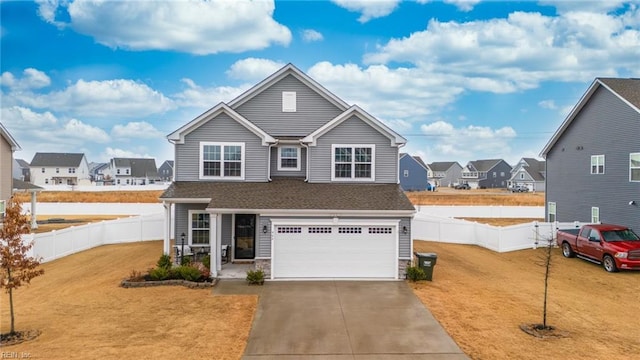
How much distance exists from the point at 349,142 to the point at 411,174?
59.9m

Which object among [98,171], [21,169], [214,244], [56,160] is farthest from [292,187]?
[98,171]

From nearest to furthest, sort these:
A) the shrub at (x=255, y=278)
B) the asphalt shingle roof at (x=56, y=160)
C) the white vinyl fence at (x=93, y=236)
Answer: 1. the shrub at (x=255, y=278)
2. the white vinyl fence at (x=93, y=236)
3. the asphalt shingle roof at (x=56, y=160)

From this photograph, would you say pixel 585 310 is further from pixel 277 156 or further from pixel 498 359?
pixel 277 156

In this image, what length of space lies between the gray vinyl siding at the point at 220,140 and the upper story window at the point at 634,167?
18060 millimetres

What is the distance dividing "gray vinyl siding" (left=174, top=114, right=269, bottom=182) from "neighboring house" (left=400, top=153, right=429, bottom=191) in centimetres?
5947

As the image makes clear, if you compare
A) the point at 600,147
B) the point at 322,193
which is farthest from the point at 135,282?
the point at 600,147

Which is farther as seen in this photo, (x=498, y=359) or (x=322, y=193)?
(x=322, y=193)

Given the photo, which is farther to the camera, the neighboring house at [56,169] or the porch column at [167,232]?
the neighboring house at [56,169]

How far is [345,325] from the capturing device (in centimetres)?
1125

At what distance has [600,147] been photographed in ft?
73.3

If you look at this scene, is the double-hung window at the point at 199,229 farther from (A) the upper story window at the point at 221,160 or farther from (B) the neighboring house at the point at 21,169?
(B) the neighboring house at the point at 21,169

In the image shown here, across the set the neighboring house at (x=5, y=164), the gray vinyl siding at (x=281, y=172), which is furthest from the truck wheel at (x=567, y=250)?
the neighboring house at (x=5, y=164)

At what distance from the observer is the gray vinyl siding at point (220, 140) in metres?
18.3

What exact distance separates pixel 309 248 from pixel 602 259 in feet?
42.3
